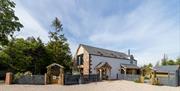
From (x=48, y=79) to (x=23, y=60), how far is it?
8.90m

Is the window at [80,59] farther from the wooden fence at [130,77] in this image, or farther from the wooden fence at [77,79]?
the wooden fence at [77,79]

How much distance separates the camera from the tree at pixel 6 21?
29469 millimetres

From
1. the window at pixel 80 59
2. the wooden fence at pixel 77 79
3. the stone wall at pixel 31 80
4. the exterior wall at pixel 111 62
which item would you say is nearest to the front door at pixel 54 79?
the wooden fence at pixel 77 79

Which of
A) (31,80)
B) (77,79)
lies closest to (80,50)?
(77,79)

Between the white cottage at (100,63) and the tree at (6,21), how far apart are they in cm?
1375

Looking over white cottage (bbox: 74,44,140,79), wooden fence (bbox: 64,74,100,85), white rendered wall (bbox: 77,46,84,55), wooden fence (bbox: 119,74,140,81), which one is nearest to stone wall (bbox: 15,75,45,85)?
wooden fence (bbox: 64,74,100,85)

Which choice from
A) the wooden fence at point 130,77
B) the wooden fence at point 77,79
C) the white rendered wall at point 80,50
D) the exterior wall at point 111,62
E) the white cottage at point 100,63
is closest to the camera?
the wooden fence at point 77,79

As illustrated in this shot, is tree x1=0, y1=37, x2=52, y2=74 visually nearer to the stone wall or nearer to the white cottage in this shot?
the white cottage

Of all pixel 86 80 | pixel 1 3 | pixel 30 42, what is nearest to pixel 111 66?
pixel 86 80

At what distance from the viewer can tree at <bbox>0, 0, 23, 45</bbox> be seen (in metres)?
29.5

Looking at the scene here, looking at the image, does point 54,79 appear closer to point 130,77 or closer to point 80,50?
point 130,77

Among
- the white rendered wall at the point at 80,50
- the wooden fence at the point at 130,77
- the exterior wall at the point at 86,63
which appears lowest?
the wooden fence at the point at 130,77

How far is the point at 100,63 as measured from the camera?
40312 mm

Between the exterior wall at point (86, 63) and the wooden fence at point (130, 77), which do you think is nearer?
the wooden fence at point (130, 77)
